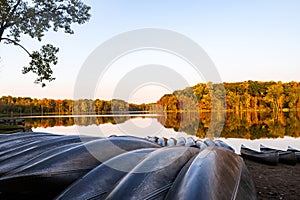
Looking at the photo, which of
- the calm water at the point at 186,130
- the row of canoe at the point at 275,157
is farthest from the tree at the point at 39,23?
the row of canoe at the point at 275,157

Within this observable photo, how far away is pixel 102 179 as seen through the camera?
1358mm

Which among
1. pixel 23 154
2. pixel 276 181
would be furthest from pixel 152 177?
pixel 276 181

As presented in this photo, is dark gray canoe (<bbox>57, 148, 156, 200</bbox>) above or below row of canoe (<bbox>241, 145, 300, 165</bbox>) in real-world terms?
above

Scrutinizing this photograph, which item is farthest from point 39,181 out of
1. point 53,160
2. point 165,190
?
point 165,190

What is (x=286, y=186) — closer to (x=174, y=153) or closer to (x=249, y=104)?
(x=174, y=153)

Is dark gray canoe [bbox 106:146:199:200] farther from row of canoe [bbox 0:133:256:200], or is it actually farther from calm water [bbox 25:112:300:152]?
calm water [bbox 25:112:300:152]

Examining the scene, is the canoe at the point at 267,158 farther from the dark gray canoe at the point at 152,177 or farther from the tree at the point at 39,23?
the tree at the point at 39,23

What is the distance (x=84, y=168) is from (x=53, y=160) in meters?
0.20

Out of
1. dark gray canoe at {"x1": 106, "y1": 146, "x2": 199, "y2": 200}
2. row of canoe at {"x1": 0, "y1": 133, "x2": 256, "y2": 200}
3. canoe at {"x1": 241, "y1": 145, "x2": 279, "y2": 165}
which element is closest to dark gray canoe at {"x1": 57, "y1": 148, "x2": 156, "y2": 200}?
row of canoe at {"x1": 0, "y1": 133, "x2": 256, "y2": 200}

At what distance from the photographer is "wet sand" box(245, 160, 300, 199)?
3037mm

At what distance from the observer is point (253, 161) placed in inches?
211

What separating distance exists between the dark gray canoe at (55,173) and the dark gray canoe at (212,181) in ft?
2.26

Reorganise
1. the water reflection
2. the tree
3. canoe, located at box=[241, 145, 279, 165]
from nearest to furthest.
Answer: the water reflection < canoe, located at box=[241, 145, 279, 165] < the tree

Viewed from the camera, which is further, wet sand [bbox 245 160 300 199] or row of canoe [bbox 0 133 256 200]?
wet sand [bbox 245 160 300 199]
